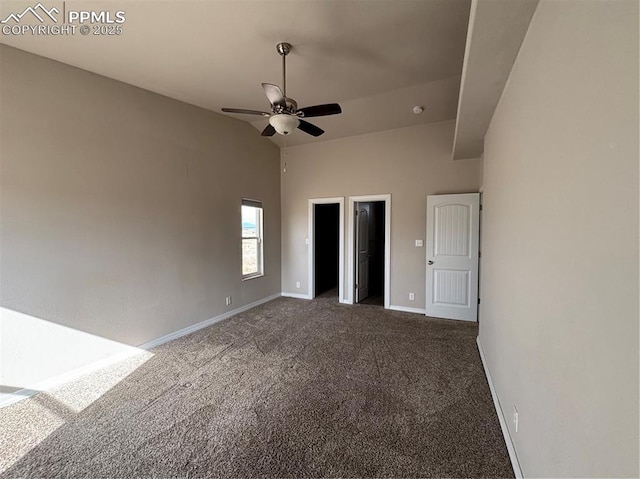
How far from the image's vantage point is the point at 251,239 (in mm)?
4898

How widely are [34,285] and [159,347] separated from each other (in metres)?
1.40

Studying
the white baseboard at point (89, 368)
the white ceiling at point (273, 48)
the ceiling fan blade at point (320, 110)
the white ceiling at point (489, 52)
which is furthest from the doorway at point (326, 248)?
the white ceiling at point (489, 52)

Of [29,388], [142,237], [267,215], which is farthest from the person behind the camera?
[267,215]

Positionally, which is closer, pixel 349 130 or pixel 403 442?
pixel 403 442

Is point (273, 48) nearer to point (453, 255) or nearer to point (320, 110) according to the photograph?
point (320, 110)

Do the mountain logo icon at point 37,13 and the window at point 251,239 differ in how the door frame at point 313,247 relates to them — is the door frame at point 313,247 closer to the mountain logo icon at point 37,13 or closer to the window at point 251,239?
the window at point 251,239

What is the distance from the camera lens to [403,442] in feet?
5.90

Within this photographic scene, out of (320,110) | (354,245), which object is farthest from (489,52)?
(354,245)

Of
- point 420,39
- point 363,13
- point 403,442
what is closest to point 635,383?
point 403,442

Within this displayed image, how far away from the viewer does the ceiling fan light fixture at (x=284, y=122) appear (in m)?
2.32

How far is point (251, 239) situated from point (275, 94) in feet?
10.1

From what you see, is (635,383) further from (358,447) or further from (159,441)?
(159,441)

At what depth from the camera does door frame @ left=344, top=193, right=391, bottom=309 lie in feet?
15.2

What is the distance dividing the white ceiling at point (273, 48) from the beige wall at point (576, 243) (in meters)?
1.13
